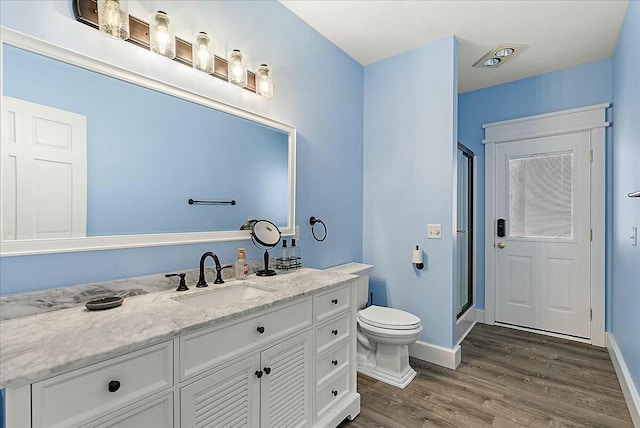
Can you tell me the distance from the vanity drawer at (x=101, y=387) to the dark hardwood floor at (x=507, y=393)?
1274 millimetres

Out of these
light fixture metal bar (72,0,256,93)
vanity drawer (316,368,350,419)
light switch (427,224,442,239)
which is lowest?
vanity drawer (316,368,350,419)

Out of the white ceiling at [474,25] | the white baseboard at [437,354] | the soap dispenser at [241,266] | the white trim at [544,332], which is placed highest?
the white ceiling at [474,25]

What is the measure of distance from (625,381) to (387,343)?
1.58 metres

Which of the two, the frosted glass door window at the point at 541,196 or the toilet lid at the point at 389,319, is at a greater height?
the frosted glass door window at the point at 541,196

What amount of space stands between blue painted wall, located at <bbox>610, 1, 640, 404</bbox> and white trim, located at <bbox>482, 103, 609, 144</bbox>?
19 cm

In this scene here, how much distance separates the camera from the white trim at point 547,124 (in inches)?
118

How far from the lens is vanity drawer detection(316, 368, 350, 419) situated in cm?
168

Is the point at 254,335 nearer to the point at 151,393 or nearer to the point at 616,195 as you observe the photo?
the point at 151,393

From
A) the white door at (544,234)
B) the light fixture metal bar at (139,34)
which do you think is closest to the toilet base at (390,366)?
the white door at (544,234)

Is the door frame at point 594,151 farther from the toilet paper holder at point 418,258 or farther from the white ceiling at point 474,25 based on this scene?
the toilet paper holder at point 418,258

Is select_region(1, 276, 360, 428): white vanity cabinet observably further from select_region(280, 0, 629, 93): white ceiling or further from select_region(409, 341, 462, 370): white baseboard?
select_region(280, 0, 629, 93): white ceiling

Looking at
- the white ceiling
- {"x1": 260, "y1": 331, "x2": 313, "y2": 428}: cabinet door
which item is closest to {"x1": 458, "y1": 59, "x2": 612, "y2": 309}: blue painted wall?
the white ceiling

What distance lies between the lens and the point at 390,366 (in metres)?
2.35

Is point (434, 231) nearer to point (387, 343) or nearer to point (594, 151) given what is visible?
point (387, 343)
